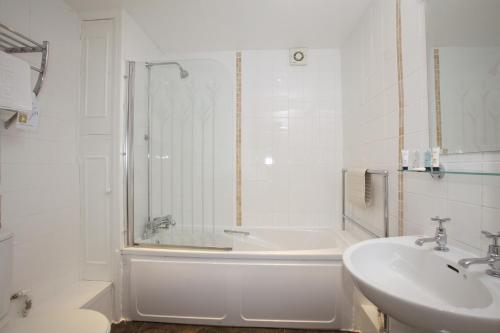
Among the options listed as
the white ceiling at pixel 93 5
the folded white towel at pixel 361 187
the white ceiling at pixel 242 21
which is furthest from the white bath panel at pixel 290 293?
the white ceiling at pixel 93 5

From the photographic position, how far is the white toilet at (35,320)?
98cm

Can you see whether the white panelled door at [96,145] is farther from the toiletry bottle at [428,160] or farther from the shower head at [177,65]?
the toiletry bottle at [428,160]

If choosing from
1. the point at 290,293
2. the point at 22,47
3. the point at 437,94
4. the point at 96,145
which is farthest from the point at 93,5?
the point at 290,293

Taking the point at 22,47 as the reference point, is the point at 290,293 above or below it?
below

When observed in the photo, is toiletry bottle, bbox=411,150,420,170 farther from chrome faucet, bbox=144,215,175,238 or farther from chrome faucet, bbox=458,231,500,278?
chrome faucet, bbox=144,215,175,238

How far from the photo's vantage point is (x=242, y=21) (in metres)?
1.80

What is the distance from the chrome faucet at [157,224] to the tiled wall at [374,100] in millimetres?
1617

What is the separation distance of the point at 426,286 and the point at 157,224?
177 centimetres

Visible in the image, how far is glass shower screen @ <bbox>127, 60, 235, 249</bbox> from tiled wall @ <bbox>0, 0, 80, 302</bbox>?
0.42 meters

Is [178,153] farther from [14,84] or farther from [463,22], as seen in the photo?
[463,22]

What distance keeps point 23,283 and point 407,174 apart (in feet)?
7.82

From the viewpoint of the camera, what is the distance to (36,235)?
4.46 feet

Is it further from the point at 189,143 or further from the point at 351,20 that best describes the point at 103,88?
the point at 351,20

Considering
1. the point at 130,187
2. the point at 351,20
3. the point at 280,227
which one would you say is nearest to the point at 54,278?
the point at 130,187
